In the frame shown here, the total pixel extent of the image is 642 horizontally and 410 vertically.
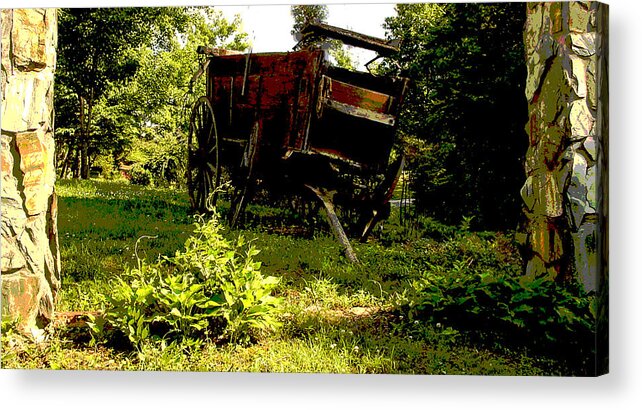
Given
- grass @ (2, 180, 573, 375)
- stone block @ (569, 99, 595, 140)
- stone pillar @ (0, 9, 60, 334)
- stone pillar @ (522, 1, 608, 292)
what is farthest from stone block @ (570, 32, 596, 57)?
stone pillar @ (0, 9, 60, 334)

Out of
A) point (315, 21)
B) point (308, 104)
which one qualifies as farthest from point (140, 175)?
point (315, 21)

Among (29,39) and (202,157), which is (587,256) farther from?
(29,39)

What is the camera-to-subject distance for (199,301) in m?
4.51

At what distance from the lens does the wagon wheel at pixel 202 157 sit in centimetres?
494

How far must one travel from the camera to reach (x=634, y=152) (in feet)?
14.5

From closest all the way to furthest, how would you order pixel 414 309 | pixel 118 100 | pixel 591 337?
pixel 591 337
pixel 414 309
pixel 118 100

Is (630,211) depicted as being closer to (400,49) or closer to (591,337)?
(591,337)

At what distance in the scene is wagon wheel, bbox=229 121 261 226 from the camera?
4.99 m

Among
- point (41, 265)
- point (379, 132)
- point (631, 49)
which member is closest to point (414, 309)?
point (379, 132)

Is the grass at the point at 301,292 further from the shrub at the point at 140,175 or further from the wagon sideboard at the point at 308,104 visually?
the wagon sideboard at the point at 308,104

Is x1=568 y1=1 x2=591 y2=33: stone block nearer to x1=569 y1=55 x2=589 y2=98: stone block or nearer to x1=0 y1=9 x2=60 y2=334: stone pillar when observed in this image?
x1=569 y1=55 x2=589 y2=98: stone block

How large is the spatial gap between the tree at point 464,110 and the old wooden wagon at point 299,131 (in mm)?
145

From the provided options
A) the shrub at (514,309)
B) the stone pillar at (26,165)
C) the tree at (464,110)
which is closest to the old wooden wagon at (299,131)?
the tree at (464,110)

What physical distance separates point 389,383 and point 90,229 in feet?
7.18
